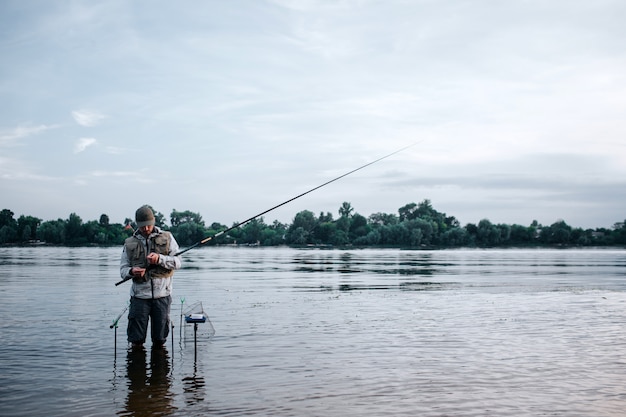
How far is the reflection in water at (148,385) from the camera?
8055 millimetres

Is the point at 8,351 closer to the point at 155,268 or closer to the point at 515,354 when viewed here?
the point at 155,268

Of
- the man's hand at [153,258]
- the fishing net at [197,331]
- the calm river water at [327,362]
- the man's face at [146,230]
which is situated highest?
the man's face at [146,230]

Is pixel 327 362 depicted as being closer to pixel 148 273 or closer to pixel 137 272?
pixel 148 273

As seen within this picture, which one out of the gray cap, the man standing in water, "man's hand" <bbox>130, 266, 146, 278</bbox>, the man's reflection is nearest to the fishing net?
the man's reflection

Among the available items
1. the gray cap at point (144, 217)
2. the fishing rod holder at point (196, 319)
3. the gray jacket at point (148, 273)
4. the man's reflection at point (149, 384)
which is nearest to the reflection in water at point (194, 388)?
the man's reflection at point (149, 384)

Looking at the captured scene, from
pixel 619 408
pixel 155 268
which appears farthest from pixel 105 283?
pixel 619 408

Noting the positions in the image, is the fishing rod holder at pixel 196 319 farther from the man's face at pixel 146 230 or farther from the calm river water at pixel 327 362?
the man's face at pixel 146 230

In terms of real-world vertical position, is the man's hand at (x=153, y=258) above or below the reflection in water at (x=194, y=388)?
above

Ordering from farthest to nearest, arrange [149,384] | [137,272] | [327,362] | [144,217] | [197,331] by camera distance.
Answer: [197,331]
[327,362]
[144,217]
[137,272]
[149,384]

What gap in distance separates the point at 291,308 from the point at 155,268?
33.6 ft

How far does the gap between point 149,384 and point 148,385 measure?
6cm

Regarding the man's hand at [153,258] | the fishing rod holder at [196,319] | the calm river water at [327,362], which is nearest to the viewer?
the calm river water at [327,362]

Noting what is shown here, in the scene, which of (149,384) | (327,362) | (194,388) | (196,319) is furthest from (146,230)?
(327,362)

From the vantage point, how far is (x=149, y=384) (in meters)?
9.33
